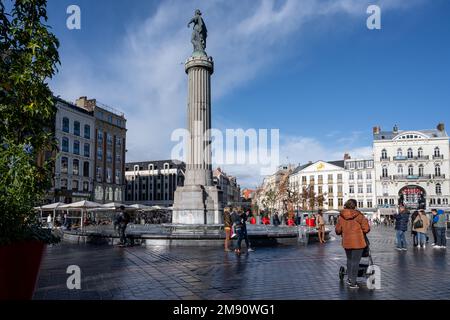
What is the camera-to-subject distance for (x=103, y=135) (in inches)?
2694

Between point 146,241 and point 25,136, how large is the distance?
12.0 meters

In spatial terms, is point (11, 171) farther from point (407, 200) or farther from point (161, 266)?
point (407, 200)

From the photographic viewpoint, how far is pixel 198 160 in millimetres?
24062

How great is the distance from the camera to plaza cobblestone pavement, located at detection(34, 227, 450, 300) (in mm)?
7324

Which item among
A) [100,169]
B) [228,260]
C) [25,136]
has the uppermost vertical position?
[100,169]

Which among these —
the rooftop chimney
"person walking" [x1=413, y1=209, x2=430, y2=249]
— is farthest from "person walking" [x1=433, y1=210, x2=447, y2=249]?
the rooftop chimney

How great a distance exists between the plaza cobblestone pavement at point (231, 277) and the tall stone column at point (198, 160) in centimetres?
910

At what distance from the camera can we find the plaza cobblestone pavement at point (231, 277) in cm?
732

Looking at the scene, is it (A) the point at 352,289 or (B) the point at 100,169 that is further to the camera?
(B) the point at 100,169

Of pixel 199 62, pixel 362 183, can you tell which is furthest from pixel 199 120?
pixel 362 183

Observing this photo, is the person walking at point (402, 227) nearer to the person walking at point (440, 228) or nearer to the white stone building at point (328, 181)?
the person walking at point (440, 228)

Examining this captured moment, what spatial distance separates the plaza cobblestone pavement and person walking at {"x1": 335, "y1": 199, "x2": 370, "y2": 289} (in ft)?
1.20
